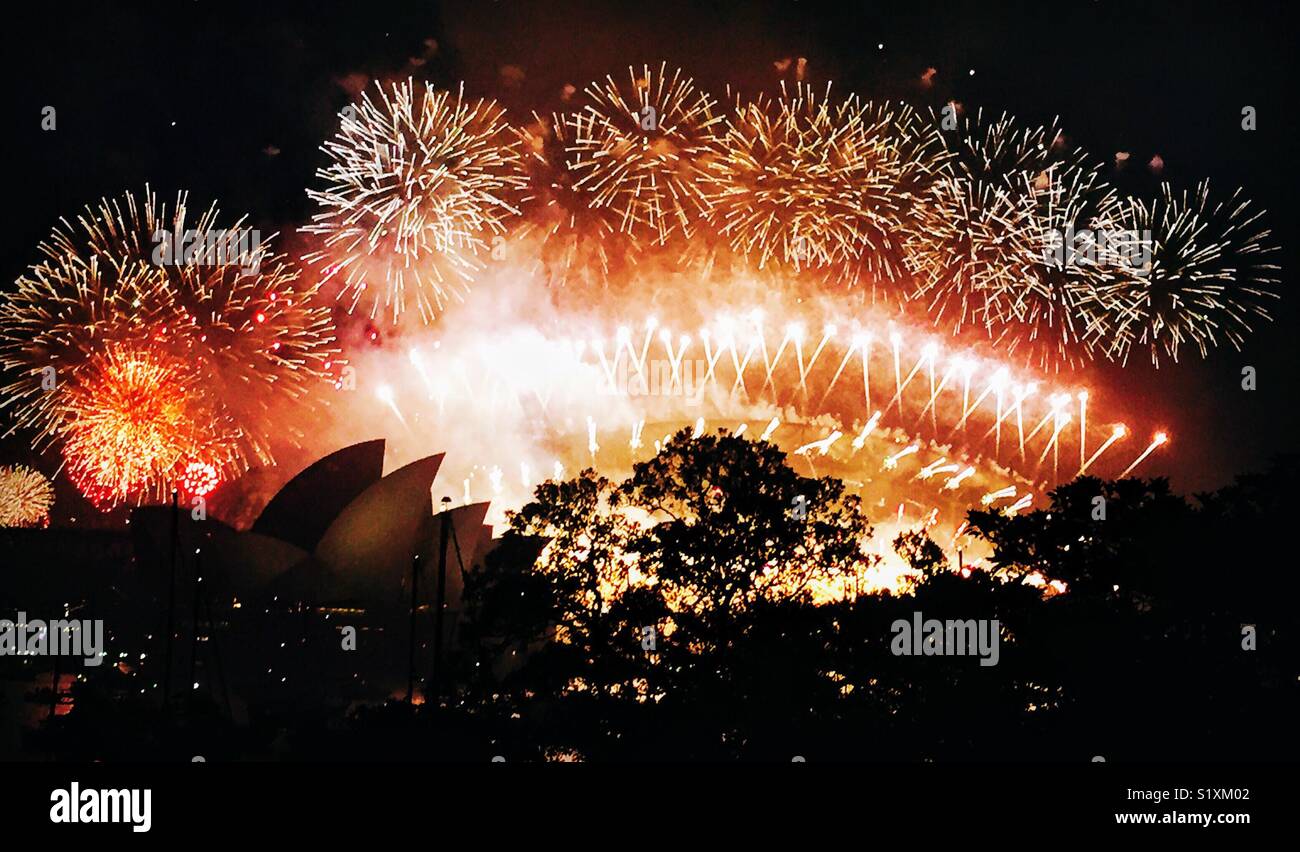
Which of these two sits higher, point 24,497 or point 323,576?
point 24,497

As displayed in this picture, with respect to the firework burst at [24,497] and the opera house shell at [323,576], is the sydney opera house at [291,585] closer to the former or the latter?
the opera house shell at [323,576]

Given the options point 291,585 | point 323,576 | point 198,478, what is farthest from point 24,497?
point 323,576

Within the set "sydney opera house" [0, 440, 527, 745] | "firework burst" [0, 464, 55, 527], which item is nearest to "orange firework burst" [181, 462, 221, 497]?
"sydney opera house" [0, 440, 527, 745]

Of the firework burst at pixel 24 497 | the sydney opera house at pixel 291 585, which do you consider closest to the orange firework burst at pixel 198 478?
the sydney opera house at pixel 291 585

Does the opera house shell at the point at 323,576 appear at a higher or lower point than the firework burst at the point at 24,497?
lower

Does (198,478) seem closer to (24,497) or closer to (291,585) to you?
A: (291,585)

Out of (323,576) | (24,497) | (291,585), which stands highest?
(24,497)

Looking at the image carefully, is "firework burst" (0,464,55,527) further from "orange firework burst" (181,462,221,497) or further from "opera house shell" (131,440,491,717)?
"opera house shell" (131,440,491,717)
